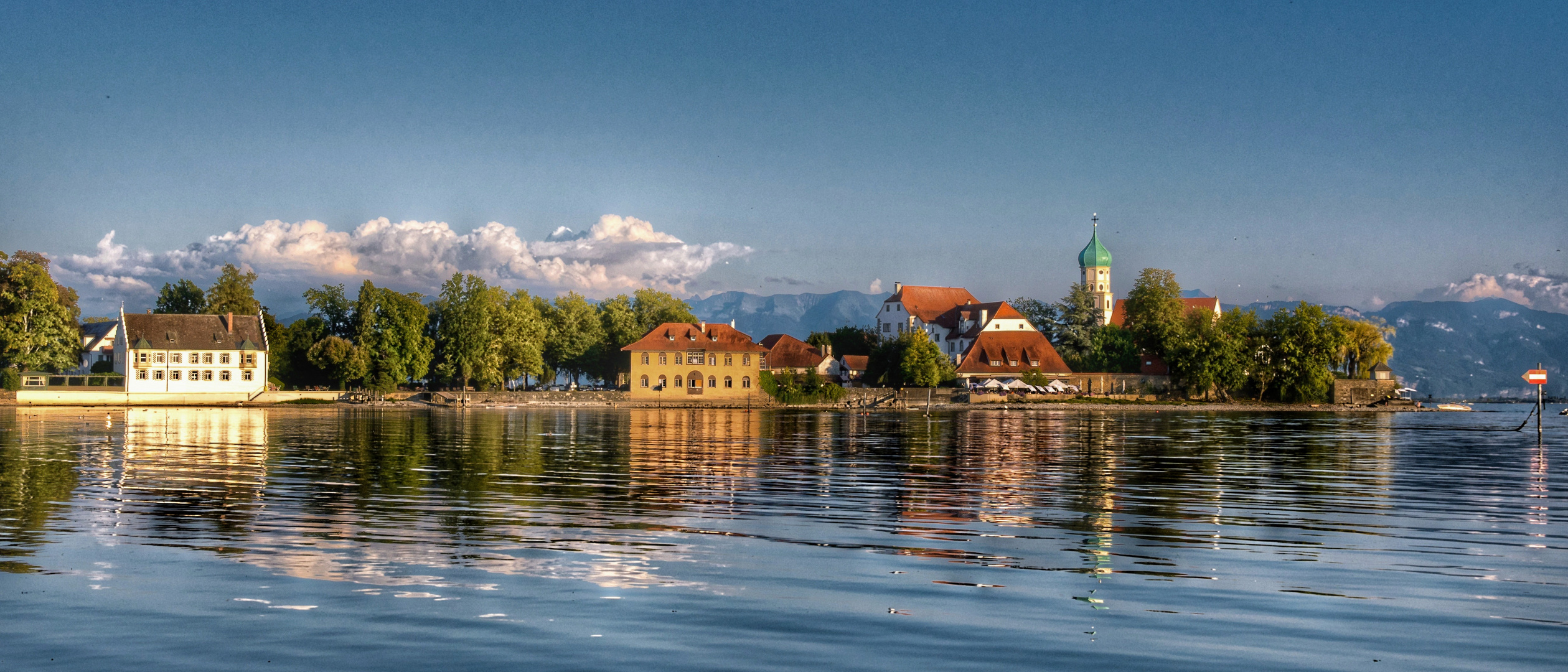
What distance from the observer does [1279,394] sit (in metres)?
107

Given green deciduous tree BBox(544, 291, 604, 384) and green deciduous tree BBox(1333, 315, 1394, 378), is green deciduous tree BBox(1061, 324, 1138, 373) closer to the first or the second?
green deciduous tree BBox(1333, 315, 1394, 378)

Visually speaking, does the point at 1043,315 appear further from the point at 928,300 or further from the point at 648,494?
the point at 648,494

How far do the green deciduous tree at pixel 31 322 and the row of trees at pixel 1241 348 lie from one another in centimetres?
8697

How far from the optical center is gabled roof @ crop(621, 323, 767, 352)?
10069 cm

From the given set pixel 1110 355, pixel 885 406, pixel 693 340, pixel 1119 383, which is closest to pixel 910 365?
pixel 885 406

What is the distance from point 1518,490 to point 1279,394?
90493 mm

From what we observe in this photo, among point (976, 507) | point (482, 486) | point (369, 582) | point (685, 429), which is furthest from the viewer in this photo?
point (685, 429)

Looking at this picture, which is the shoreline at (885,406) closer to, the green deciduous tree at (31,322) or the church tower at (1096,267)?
the green deciduous tree at (31,322)

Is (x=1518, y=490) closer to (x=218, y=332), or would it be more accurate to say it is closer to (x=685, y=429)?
(x=685, y=429)

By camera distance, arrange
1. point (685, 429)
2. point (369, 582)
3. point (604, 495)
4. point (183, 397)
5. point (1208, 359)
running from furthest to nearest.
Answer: point (1208, 359) < point (183, 397) < point (685, 429) < point (604, 495) < point (369, 582)

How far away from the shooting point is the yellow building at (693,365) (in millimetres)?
99938

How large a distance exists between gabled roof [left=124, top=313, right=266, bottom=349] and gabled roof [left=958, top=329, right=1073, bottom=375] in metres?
62.0

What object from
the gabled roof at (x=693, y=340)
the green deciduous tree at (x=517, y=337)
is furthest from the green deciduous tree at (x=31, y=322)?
the gabled roof at (x=693, y=340)

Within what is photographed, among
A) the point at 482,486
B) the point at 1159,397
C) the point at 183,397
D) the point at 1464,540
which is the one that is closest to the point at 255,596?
the point at 482,486
